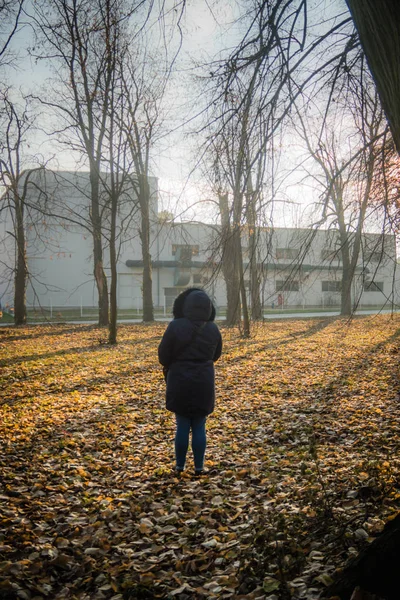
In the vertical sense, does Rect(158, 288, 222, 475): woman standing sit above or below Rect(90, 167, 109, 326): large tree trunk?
below

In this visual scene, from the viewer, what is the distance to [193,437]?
179 inches

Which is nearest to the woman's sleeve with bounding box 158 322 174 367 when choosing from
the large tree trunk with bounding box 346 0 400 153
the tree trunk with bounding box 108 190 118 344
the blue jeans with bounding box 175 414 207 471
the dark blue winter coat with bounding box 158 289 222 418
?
the dark blue winter coat with bounding box 158 289 222 418

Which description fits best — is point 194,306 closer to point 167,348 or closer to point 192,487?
point 167,348

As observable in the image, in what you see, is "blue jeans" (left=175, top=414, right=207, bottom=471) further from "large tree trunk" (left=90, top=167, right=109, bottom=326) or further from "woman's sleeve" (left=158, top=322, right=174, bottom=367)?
"large tree trunk" (left=90, top=167, right=109, bottom=326)

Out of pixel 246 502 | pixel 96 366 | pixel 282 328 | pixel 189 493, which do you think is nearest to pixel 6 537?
pixel 189 493

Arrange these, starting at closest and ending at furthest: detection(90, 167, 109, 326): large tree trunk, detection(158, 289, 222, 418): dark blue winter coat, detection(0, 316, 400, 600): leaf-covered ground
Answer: detection(0, 316, 400, 600): leaf-covered ground < detection(158, 289, 222, 418): dark blue winter coat < detection(90, 167, 109, 326): large tree trunk

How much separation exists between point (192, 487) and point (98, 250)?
633 inches

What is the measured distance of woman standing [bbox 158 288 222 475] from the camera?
4332 millimetres

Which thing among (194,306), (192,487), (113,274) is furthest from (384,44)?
(113,274)

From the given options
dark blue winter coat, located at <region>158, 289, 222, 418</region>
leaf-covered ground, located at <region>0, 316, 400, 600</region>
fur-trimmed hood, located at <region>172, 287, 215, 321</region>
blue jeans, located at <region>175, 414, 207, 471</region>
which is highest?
fur-trimmed hood, located at <region>172, 287, 215, 321</region>

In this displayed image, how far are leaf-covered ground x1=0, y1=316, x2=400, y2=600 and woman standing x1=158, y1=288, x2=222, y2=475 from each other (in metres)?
0.76

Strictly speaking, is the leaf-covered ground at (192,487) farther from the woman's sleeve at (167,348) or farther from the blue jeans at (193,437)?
the woman's sleeve at (167,348)

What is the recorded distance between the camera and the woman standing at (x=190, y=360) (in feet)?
14.2

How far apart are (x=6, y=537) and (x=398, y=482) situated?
3223 mm
